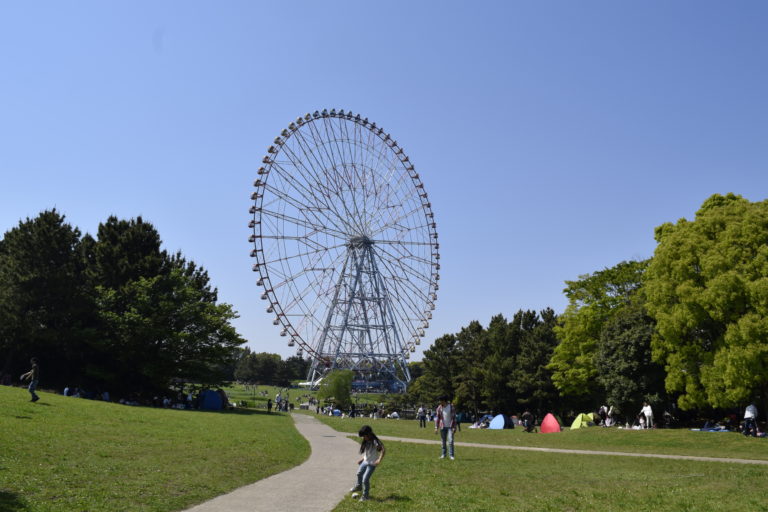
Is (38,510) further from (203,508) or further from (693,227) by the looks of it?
(693,227)

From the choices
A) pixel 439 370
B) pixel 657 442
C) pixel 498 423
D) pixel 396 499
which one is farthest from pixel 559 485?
pixel 439 370

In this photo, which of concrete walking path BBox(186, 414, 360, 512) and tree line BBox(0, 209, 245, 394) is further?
tree line BBox(0, 209, 245, 394)

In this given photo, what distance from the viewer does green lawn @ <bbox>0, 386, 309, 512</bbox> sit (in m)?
10.8

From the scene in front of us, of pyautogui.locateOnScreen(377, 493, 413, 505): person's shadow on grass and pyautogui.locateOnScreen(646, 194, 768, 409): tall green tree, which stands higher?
pyautogui.locateOnScreen(646, 194, 768, 409): tall green tree

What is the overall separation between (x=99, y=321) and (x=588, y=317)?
38.5 meters

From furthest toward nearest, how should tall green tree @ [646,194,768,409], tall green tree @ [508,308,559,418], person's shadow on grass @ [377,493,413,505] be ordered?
tall green tree @ [508,308,559,418], tall green tree @ [646,194,768,409], person's shadow on grass @ [377,493,413,505]

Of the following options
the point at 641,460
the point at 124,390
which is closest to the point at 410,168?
the point at 124,390

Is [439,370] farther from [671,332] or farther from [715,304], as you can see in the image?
[715,304]

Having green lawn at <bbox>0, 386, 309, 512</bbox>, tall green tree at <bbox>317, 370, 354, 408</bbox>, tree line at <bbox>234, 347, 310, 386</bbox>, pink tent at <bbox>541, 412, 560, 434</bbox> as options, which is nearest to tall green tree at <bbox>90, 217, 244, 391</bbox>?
tall green tree at <bbox>317, 370, 354, 408</bbox>

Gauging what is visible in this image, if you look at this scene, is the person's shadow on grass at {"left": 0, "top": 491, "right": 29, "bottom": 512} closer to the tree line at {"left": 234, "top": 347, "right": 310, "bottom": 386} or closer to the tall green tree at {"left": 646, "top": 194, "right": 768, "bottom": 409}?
the tall green tree at {"left": 646, "top": 194, "right": 768, "bottom": 409}

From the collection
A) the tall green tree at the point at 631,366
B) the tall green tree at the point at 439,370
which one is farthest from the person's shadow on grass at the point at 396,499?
the tall green tree at the point at 439,370

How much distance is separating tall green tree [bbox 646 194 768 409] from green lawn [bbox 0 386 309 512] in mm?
20388

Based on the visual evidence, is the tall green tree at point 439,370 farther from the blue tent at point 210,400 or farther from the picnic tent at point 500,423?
the blue tent at point 210,400

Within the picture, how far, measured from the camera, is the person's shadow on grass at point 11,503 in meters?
9.30
